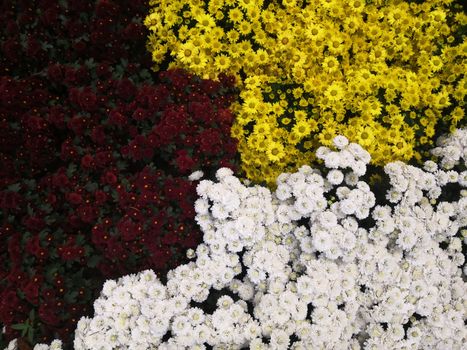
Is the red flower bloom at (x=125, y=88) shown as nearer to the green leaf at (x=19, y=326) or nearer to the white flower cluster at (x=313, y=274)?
the white flower cluster at (x=313, y=274)

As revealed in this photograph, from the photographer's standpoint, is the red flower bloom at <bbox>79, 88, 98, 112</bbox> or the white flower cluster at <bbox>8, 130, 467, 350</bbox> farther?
the red flower bloom at <bbox>79, 88, 98, 112</bbox>

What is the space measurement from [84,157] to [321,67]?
5.91 feet

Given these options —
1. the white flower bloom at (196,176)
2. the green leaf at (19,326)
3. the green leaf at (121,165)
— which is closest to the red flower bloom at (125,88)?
the green leaf at (121,165)

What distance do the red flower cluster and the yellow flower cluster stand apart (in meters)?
0.25

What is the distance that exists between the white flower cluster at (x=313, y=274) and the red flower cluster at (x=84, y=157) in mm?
171

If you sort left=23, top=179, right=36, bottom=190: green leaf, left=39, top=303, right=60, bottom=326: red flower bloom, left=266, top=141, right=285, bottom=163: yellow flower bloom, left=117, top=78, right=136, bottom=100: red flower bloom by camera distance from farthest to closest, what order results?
left=266, top=141, right=285, bottom=163: yellow flower bloom < left=117, top=78, right=136, bottom=100: red flower bloom < left=23, top=179, right=36, bottom=190: green leaf < left=39, top=303, right=60, bottom=326: red flower bloom

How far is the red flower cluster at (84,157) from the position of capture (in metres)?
2.63

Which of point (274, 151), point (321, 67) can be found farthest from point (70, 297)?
point (321, 67)

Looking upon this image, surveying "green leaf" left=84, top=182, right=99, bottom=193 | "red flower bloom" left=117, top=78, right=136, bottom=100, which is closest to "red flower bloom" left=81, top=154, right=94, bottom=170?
"green leaf" left=84, top=182, right=99, bottom=193

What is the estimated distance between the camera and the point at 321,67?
341 cm

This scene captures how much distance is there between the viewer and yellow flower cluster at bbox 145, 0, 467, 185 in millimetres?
3258

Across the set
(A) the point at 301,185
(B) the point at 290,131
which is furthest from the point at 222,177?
(B) the point at 290,131

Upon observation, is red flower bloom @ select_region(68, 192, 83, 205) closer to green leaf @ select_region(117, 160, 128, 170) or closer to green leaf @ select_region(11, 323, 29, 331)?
green leaf @ select_region(117, 160, 128, 170)

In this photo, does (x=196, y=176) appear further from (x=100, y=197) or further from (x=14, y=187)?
(x=14, y=187)
